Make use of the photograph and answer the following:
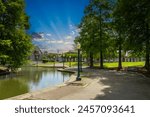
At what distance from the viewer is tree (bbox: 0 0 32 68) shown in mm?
29703

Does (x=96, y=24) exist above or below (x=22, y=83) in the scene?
above

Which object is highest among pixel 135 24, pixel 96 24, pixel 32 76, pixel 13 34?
pixel 96 24

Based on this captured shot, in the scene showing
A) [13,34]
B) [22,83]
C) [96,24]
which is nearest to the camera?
[22,83]

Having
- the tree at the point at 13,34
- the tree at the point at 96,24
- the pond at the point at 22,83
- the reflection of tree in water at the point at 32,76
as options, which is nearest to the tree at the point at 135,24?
the pond at the point at 22,83

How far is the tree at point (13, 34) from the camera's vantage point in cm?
2970

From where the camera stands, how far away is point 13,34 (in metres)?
30.9

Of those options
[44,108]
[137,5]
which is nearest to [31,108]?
[44,108]

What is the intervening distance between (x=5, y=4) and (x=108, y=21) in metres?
18.3

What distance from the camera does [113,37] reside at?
4106 cm

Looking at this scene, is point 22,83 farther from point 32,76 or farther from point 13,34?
point 32,76

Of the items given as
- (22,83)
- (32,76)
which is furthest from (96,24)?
(22,83)

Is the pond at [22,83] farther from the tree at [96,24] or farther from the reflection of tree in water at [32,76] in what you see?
the tree at [96,24]

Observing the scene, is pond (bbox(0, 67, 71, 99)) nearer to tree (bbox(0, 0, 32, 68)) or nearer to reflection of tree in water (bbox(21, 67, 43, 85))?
reflection of tree in water (bbox(21, 67, 43, 85))

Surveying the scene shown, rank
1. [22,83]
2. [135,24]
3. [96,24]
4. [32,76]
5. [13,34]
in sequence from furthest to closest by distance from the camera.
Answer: [96,24] < [32,76] < [13,34] < [135,24] < [22,83]
